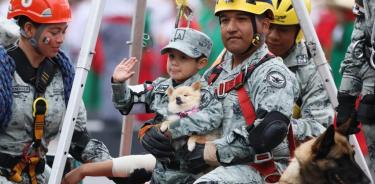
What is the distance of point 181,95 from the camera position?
8.05 m

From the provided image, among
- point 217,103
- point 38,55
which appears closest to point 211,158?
point 217,103

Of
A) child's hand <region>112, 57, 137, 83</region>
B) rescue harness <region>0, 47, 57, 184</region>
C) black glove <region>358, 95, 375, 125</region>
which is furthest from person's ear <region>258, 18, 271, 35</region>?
rescue harness <region>0, 47, 57, 184</region>

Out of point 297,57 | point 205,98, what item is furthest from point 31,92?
point 297,57

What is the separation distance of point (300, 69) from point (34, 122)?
1.66 metres

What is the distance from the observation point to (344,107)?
328 inches

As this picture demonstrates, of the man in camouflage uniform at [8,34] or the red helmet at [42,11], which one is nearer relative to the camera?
the red helmet at [42,11]

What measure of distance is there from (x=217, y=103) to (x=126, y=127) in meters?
1.62

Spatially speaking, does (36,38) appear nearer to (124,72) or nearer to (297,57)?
(124,72)

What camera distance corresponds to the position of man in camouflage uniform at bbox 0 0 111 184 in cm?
827

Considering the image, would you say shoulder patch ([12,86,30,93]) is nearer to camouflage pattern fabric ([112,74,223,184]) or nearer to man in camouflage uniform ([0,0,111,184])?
man in camouflage uniform ([0,0,111,184])

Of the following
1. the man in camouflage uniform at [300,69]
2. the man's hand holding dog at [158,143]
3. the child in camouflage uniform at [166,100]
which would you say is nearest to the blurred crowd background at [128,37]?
the man in camouflage uniform at [300,69]

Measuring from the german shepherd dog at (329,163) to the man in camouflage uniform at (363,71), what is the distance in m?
1.34

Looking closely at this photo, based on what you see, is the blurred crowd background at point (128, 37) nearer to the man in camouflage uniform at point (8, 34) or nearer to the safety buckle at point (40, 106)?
the man in camouflage uniform at point (8, 34)

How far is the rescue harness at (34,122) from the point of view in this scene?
8.31m
